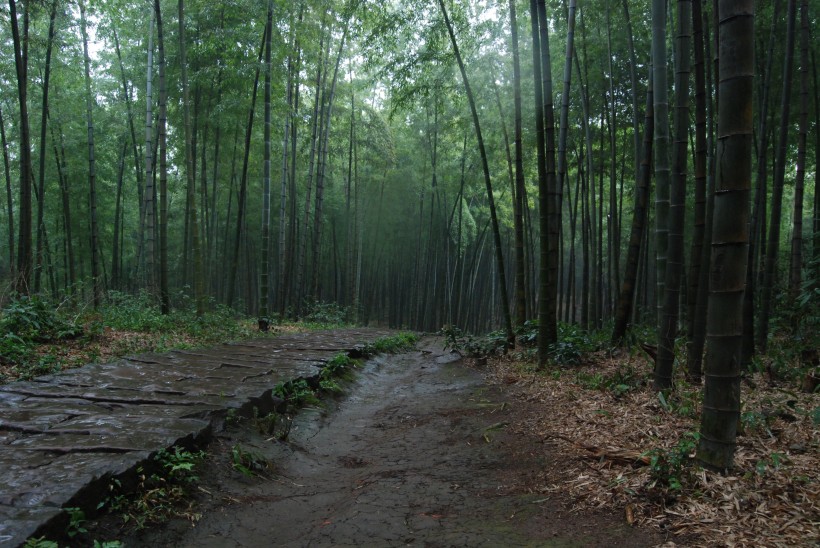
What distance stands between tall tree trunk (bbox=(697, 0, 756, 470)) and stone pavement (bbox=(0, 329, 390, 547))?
7.32 feet

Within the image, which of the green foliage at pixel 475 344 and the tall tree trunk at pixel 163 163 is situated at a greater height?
the tall tree trunk at pixel 163 163

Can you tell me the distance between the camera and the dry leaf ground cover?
1.63 m

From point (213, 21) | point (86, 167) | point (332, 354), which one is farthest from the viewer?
point (86, 167)

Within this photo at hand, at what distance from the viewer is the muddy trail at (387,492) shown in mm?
1792

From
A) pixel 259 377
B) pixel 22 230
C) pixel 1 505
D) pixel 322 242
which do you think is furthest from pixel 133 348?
pixel 322 242

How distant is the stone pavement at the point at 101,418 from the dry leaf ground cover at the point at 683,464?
66.9 inches

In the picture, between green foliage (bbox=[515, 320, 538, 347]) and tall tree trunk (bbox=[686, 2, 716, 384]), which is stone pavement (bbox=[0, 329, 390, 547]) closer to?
green foliage (bbox=[515, 320, 538, 347])

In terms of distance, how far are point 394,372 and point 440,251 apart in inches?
347

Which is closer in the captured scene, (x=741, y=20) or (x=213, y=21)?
(x=741, y=20)

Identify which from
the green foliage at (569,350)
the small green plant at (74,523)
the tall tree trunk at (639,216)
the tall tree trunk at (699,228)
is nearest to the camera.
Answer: the small green plant at (74,523)

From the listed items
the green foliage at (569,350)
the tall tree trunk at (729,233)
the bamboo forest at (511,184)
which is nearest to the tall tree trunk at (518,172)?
the bamboo forest at (511,184)

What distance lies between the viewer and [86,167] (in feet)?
39.9

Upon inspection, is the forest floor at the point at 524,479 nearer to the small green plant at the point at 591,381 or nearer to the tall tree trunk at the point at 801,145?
the small green plant at the point at 591,381

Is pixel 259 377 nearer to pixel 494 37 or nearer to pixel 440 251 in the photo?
pixel 494 37
